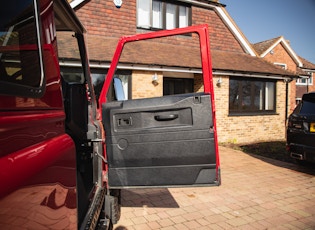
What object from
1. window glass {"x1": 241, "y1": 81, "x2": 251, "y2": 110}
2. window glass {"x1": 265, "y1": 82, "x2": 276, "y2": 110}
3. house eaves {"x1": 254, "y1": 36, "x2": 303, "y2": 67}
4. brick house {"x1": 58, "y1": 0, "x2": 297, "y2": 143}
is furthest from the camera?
house eaves {"x1": 254, "y1": 36, "x2": 303, "y2": 67}

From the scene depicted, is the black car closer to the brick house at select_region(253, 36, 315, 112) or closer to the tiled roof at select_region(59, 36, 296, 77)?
the tiled roof at select_region(59, 36, 296, 77)

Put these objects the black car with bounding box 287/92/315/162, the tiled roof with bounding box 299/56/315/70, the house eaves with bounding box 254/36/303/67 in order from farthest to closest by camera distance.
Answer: the tiled roof with bounding box 299/56/315/70 → the house eaves with bounding box 254/36/303/67 → the black car with bounding box 287/92/315/162

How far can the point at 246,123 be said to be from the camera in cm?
1048

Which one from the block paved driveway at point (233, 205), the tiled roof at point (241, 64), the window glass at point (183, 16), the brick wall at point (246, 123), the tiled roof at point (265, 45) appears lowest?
the block paved driveway at point (233, 205)

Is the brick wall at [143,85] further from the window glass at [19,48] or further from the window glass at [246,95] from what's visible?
the window glass at [19,48]

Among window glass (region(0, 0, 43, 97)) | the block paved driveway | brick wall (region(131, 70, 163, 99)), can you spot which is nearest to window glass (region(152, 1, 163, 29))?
brick wall (region(131, 70, 163, 99))

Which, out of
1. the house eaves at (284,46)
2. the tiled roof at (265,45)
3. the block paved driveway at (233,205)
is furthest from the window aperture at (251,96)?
the tiled roof at (265,45)

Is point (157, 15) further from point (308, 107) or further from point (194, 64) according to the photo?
point (308, 107)

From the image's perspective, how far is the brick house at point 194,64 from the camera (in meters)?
8.46

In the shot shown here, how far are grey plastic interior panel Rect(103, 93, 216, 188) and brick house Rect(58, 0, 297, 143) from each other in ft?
18.3

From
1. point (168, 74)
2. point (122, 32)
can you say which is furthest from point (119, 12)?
point (168, 74)

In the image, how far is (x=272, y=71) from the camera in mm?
10922

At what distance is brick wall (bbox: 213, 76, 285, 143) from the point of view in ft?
32.4

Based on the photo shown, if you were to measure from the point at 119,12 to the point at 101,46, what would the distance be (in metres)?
2.04
